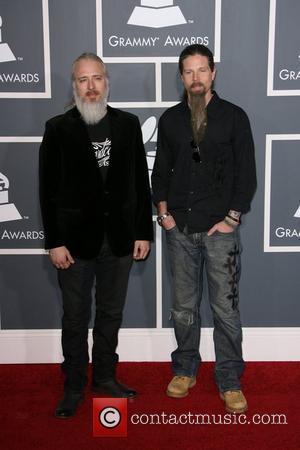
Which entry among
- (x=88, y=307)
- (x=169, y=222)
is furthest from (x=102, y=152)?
(x=88, y=307)

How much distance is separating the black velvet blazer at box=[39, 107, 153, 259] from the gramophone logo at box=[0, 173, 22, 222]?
29.4 inches

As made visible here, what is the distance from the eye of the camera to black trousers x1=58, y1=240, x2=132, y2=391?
3.16 m

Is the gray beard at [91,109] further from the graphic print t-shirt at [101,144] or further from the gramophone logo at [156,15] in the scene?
the gramophone logo at [156,15]

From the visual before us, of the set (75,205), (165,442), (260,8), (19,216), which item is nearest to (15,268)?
(19,216)

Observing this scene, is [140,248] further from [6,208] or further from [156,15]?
[156,15]

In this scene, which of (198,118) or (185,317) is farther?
(185,317)

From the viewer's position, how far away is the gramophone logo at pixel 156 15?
3.53 meters

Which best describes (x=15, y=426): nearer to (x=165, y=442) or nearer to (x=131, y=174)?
(x=165, y=442)

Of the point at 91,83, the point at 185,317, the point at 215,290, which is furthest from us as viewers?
the point at 185,317

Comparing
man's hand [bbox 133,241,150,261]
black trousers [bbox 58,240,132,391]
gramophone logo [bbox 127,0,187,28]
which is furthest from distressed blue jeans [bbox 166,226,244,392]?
gramophone logo [bbox 127,0,187,28]

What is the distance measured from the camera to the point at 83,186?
3059 millimetres

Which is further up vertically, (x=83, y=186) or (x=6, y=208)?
(x=83, y=186)

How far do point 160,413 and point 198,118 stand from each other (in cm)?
167

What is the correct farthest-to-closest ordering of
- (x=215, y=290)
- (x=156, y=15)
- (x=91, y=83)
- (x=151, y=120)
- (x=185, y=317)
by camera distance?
(x=151, y=120), (x=156, y=15), (x=185, y=317), (x=215, y=290), (x=91, y=83)
